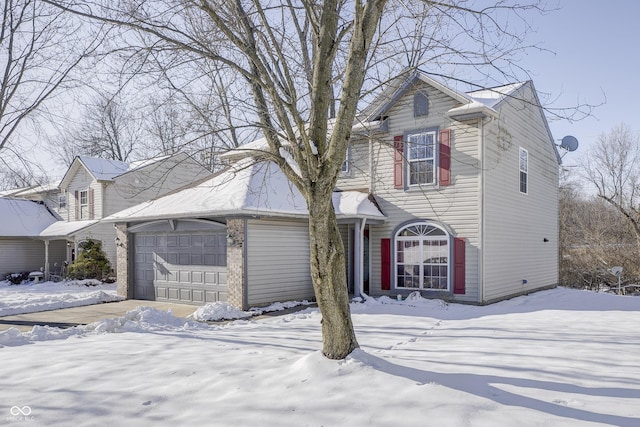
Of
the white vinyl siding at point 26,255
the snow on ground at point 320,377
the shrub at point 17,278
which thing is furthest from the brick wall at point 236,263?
the white vinyl siding at point 26,255

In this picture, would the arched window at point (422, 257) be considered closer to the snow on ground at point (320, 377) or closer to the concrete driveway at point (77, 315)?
the snow on ground at point (320, 377)

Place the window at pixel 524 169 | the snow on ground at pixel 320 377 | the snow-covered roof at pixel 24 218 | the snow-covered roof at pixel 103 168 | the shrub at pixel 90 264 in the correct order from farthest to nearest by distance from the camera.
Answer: the snow-covered roof at pixel 24 218 < the snow-covered roof at pixel 103 168 < the shrub at pixel 90 264 < the window at pixel 524 169 < the snow on ground at pixel 320 377

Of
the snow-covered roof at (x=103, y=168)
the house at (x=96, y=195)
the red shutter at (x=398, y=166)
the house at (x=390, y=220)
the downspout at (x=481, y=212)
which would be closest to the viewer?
the house at (x=390, y=220)

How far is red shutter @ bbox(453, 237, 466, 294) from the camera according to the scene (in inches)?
481

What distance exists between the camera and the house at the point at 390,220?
38.6ft

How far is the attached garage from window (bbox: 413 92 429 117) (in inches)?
252

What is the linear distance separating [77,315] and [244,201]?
16.5ft

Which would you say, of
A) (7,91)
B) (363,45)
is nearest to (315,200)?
(363,45)

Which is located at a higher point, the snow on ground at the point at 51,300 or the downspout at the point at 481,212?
the downspout at the point at 481,212

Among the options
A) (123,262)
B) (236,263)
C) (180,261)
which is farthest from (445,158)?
(123,262)

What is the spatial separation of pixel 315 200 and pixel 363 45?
187 centimetres

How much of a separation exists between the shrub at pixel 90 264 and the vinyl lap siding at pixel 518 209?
1585 centimetres

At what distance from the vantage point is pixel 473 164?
12.1m

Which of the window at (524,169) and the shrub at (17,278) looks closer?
the window at (524,169)
